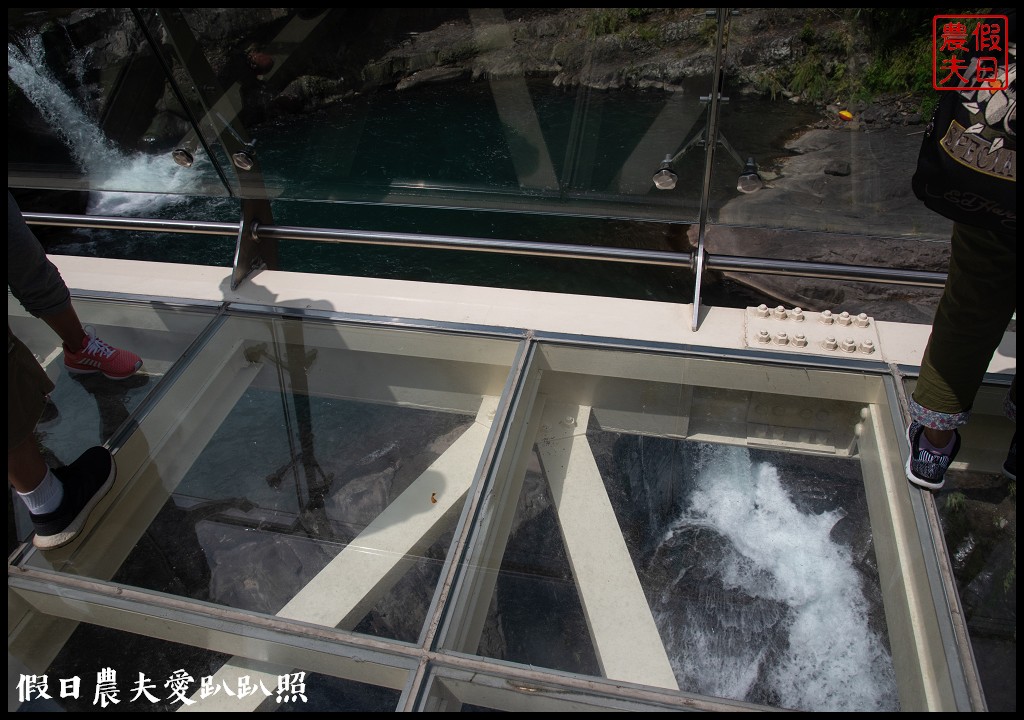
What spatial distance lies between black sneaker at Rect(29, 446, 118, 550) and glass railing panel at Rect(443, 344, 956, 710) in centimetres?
103

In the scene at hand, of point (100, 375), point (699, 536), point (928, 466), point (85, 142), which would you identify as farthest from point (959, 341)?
point (85, 142)

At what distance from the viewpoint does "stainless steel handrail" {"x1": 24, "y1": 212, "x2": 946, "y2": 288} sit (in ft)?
7.72

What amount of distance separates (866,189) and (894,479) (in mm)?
952

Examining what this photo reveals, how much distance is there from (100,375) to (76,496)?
614 millimetres

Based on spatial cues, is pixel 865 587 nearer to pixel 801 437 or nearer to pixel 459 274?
pixel 801 437

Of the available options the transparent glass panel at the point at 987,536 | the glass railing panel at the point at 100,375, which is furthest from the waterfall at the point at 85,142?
the transparent glass panel at the point at 987,536

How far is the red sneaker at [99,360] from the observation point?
2.40 metres

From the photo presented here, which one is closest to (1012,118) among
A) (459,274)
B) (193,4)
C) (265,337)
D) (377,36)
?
(377,36)

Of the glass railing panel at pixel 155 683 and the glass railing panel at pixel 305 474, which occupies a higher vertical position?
the glass railing panel at pixel 305 474

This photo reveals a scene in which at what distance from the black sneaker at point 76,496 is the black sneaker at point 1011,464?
7.68 ft

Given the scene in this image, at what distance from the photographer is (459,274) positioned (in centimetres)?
910

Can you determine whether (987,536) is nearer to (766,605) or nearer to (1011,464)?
(1011,464)

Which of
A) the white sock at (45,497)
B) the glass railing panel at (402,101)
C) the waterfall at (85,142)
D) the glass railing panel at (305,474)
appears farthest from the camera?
the waterfall at (85,142)

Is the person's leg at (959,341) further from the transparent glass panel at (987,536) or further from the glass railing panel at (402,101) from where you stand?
the glass railing panel at (402,101)
